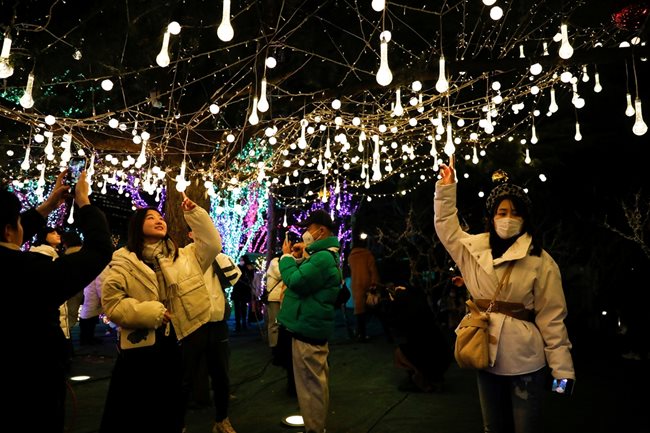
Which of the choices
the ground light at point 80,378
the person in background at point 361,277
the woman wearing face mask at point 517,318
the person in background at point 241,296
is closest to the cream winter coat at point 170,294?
the woman wearing face mask at point 517,318

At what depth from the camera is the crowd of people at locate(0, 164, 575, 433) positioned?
205 centimetres

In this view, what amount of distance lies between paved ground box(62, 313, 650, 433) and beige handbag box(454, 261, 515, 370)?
6.68 feet

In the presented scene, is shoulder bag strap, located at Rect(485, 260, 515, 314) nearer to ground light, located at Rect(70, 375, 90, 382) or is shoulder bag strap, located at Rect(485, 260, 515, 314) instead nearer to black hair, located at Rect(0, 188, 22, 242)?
black hair, located at Rect(0, 188, 22, 242)

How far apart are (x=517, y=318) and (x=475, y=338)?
262mm

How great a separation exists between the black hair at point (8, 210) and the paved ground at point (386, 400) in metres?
1.61

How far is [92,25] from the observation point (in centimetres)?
465

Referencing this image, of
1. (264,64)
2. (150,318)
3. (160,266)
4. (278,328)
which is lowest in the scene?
(278,328)

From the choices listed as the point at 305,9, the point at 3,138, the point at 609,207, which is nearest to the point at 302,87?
the point at 305,9

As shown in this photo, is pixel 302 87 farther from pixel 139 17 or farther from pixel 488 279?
pixel 488 279

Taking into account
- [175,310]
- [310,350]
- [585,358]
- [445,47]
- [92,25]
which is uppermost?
[445,47]

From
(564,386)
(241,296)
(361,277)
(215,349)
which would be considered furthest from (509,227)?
(241,296)

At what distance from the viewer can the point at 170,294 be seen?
11.0 feet

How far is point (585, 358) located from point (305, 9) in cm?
651

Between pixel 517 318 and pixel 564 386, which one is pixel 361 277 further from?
pixel 564 386
